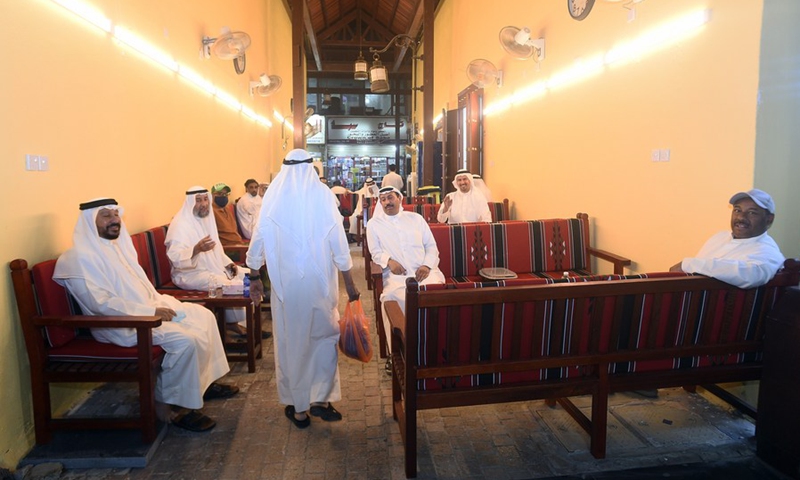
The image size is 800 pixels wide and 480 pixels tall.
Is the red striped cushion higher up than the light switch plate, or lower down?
lower down

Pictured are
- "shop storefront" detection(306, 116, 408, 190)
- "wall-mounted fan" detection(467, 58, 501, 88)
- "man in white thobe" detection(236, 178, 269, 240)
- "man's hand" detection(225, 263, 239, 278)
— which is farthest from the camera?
"shop storefront" detection(306, 116, 408, 190)

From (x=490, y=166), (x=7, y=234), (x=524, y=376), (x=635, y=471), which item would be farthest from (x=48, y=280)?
(x=490, y=166)

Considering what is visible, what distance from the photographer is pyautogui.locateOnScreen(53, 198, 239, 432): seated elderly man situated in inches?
106

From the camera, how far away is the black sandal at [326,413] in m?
2.90

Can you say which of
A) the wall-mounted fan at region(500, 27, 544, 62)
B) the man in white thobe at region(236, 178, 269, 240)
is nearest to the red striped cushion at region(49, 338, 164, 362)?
the man in white thobe at region(236, 178, 269, 240)

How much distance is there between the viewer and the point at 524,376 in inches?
93.3


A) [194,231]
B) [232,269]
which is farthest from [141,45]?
[232,269]

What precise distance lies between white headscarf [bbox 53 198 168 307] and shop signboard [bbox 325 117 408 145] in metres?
18.5

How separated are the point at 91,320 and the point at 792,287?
11.1 feet

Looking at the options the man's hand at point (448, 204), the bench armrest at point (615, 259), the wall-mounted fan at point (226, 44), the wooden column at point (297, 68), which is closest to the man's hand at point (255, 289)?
the bench armrest at point (615, 259)

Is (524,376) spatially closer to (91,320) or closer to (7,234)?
(91,320)

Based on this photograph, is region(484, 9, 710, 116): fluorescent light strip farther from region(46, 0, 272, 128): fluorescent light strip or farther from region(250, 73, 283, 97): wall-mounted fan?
region(250, 73, 283, 97): wall-mounted fan

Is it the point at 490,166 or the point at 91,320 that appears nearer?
the point at 91,320

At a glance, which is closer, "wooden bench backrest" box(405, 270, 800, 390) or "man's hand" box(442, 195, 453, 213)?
"wooden bench backrest" box(405, 270, 800, 390)
